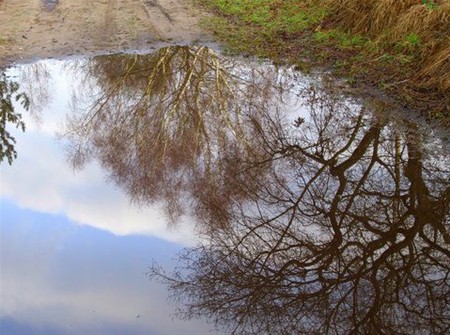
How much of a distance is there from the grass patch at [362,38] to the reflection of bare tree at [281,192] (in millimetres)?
915

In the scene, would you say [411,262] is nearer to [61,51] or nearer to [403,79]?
[403,79]

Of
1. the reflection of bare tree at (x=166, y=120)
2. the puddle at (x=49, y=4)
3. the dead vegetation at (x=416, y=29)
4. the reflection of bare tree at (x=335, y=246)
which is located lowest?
the reflection of bare tree at (x=335, y=246)

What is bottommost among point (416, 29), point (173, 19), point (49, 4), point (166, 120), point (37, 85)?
point (166, 120)

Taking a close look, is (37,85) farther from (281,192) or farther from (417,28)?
(417,28)

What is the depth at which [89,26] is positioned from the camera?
11023 mm

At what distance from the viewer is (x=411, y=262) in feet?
16.7

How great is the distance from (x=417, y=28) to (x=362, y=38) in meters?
1.14

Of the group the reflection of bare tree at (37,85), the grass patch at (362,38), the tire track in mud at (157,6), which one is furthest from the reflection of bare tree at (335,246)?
the tire track in mud at (157,6)

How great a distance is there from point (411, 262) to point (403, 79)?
3973mm

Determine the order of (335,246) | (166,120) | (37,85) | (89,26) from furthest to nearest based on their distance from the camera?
(89,26) → (37,85) → (166,120) → (335,246)

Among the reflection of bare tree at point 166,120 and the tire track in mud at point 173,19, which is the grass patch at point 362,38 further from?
the reflection of bare tree at point 166,120

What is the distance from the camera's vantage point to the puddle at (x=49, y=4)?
478 inches

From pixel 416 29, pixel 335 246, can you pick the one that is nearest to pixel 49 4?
→ pixel 416 29

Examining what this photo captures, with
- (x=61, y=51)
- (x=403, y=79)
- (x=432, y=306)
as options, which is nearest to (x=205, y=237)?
(x=432, y=306)
